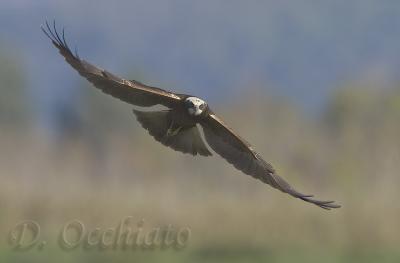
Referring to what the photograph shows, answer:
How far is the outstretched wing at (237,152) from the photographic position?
9703mm

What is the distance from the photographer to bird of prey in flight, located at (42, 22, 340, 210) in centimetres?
937

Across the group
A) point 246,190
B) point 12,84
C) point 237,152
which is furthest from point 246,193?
point 12,84

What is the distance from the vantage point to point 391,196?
22.3 meters

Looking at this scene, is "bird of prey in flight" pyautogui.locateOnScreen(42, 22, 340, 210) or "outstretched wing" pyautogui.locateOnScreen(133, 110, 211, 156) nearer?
"bird of prey in flight" pyautogui.locateOnScreen(42, 22, 340, 210)

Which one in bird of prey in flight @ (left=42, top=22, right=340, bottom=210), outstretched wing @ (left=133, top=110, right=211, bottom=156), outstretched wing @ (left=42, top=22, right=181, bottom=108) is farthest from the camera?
outstretched wing @ (left=133, top=110, right=211, bottom=156)

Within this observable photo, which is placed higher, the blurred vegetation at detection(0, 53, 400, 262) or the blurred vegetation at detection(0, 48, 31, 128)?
the blurred vegetation at detection(0, 48, 31, 128)

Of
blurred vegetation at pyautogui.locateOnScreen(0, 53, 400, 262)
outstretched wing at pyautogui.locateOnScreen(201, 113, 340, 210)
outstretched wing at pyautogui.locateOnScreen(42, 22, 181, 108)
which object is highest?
blurred vegetation at pyautogui.locateOnScreen(0, 53, 400, 262)

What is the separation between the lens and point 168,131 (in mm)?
9664

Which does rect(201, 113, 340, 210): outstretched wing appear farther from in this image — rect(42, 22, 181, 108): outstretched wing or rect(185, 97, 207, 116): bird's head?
rect(42, 22, 181, 108): outstretched wing

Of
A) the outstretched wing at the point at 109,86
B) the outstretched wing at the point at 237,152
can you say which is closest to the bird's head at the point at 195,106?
the outstretched wing at the point at 109,86

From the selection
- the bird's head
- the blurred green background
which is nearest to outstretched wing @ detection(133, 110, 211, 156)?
the bird's head

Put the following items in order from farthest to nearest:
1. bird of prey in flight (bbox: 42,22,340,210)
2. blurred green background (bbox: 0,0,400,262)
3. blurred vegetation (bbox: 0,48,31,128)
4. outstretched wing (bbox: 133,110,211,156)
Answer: blurred vegetation (bbox: 0,48,31,128) → blurred green background (bbox: 0,0,400,262) → outstretched wing (bbox: 133,110,211,156) → bird of prey in flight (bbox: 42,22,340,210)

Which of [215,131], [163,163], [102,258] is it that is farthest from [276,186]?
[163,163]

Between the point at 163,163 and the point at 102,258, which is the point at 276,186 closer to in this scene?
the point at 102,258
